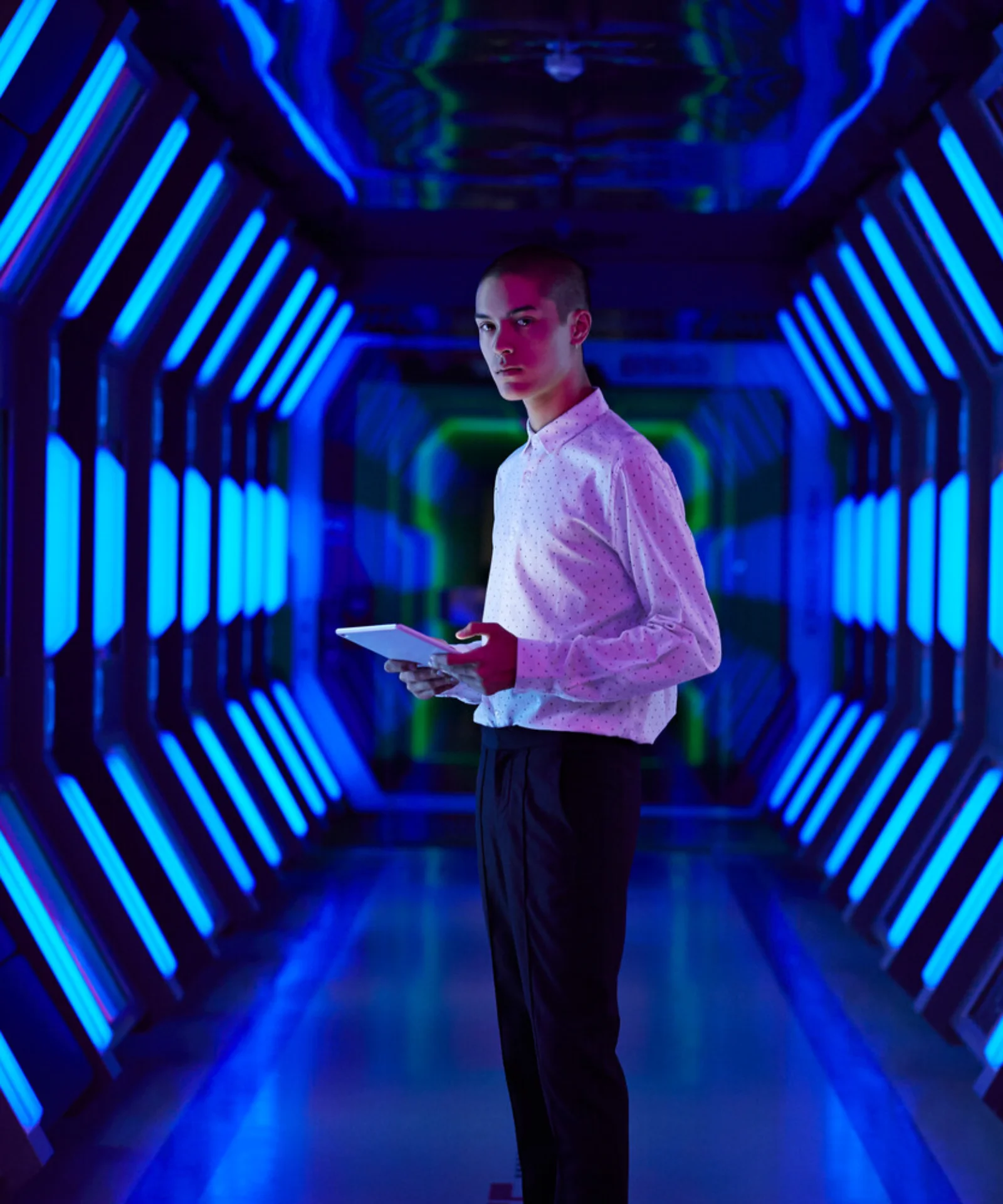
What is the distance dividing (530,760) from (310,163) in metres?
3.81

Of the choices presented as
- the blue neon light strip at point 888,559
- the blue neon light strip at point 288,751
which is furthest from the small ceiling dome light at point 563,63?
the blue neon light strip at point 288,751

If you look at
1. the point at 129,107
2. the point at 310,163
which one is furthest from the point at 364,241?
the point at 129,107

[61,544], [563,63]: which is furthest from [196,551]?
[563,63]

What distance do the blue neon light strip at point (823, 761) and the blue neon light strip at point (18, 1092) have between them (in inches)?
165

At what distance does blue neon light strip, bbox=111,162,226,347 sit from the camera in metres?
4.23

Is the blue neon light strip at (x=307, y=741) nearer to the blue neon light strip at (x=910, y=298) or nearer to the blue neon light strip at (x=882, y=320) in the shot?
the blue neon light strip at (x=882, y=320)

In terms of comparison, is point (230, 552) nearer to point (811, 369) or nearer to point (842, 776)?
point (842, 776)

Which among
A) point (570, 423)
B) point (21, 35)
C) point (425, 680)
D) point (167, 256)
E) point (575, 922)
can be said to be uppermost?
point (21, 35)

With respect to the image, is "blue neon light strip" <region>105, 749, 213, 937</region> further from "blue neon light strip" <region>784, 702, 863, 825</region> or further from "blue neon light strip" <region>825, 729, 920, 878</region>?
"blue neon light strip" <region>784, 702, 863, 825</region>

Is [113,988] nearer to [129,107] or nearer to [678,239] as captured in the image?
[129,107]

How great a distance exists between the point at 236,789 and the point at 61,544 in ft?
6.15

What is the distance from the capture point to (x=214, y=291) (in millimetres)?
4957

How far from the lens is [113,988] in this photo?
3.67 m

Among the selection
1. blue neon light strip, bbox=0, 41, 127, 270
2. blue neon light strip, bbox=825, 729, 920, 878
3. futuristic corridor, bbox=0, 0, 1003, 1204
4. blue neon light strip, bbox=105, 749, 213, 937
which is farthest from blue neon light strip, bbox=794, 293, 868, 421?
blue neon light strip, bbox=0, 41, 127, 270
